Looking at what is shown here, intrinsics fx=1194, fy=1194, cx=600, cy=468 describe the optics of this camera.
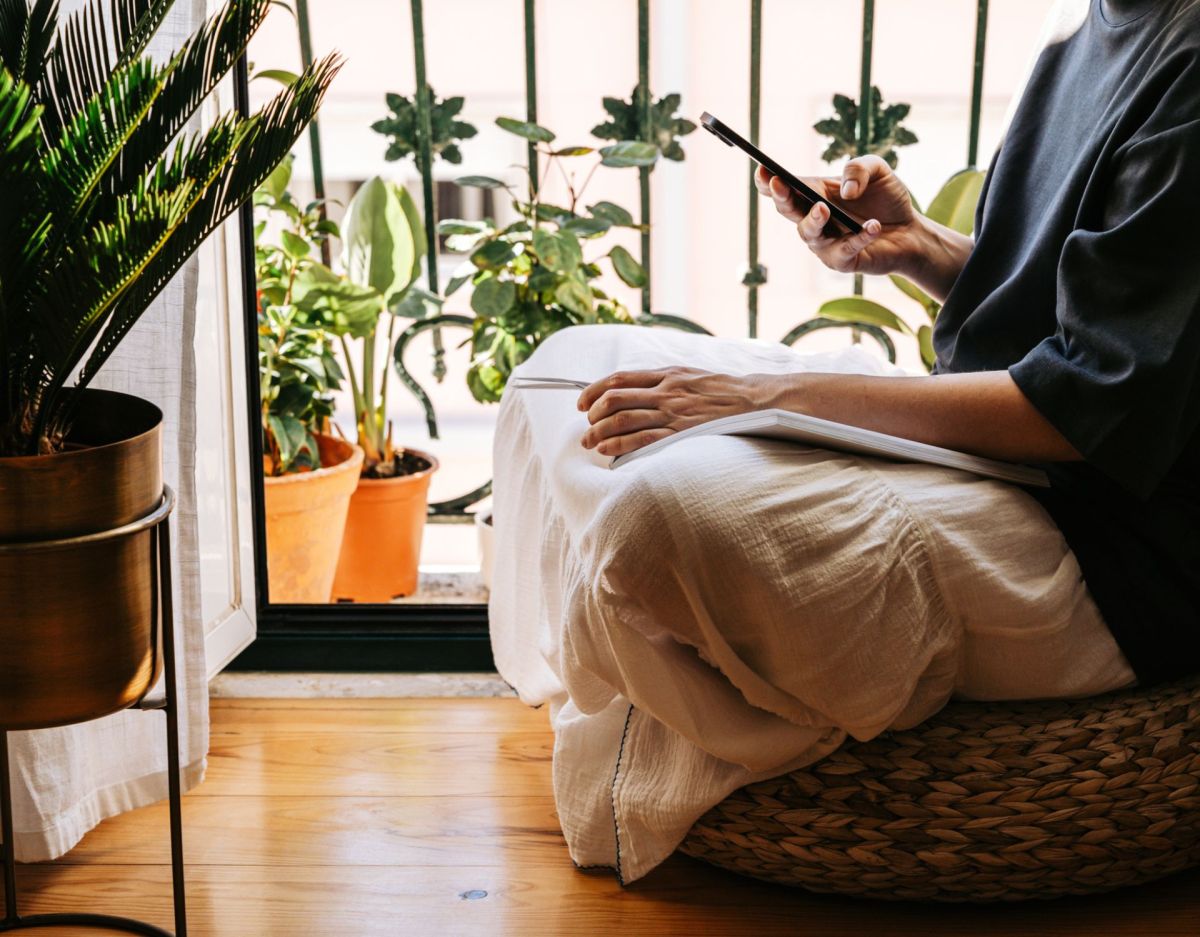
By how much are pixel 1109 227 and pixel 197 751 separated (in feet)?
3.78

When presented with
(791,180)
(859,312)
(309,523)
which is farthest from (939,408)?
(309,523)

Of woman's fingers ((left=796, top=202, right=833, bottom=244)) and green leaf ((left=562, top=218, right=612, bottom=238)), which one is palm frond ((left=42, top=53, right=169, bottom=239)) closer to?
woman's fingers ((left=796, top=202, right=833, bottom=244))

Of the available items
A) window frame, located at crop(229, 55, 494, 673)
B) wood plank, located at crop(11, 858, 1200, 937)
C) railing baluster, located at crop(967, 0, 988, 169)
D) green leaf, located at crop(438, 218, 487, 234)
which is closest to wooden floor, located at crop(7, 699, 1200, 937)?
wood plank, located at crop(11, 858, 1200, 937)

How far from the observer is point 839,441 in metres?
1.08

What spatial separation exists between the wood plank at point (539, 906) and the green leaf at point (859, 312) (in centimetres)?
97

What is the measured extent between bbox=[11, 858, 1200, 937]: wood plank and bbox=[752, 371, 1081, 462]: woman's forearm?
1.56ft

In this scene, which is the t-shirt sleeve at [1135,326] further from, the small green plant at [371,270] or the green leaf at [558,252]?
the small green plant at [371,270]

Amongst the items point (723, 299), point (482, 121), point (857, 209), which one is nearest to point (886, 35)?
point (723, 299)

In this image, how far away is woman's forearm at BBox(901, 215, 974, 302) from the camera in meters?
1.49

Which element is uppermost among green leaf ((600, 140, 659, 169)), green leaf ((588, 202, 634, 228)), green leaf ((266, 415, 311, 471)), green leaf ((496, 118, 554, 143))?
green leaf ((496, 118, 554, 143))

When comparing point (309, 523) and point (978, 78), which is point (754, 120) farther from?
point (309, 523)

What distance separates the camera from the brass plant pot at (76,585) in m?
0.94

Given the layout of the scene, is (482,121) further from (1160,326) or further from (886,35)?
(1160,326)

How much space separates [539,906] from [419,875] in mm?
148
